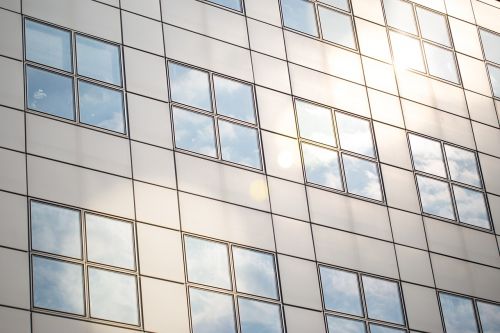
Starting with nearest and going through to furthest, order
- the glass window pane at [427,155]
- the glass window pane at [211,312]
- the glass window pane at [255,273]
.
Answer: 1. the glass window pane at [211,312]
2. the glass window pane at [255,273]
3. the glass window pane at [427,155]

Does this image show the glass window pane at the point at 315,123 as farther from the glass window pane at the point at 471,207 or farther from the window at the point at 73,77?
the window at the point at 73,77

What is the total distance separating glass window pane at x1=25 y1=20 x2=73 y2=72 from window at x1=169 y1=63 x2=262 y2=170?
3432 mm

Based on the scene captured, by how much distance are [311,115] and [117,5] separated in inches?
293

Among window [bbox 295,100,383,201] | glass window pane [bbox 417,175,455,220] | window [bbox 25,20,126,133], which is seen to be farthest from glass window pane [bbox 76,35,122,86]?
glass window pane [bbox 417,175,455,220]

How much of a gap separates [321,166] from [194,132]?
474 centimetres

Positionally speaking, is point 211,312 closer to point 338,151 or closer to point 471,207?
point 338,151

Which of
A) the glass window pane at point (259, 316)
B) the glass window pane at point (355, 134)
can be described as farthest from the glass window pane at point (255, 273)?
the glass window pane at point (355, 134)

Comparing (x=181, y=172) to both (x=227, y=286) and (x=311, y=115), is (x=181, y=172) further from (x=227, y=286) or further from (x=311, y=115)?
(x=311, y=115)

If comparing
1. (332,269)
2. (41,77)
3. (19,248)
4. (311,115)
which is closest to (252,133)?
(311,115)

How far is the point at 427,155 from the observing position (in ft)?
124

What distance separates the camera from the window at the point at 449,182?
37031mm

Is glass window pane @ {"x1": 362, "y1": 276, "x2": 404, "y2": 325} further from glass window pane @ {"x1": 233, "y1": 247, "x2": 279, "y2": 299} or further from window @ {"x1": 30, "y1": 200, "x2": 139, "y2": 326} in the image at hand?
window @ {"x1": 30, "y1": 200, "x2": 139, "y2": 326}

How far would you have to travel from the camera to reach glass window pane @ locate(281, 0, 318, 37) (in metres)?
37.3

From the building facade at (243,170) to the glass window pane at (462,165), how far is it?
0.08 meters
